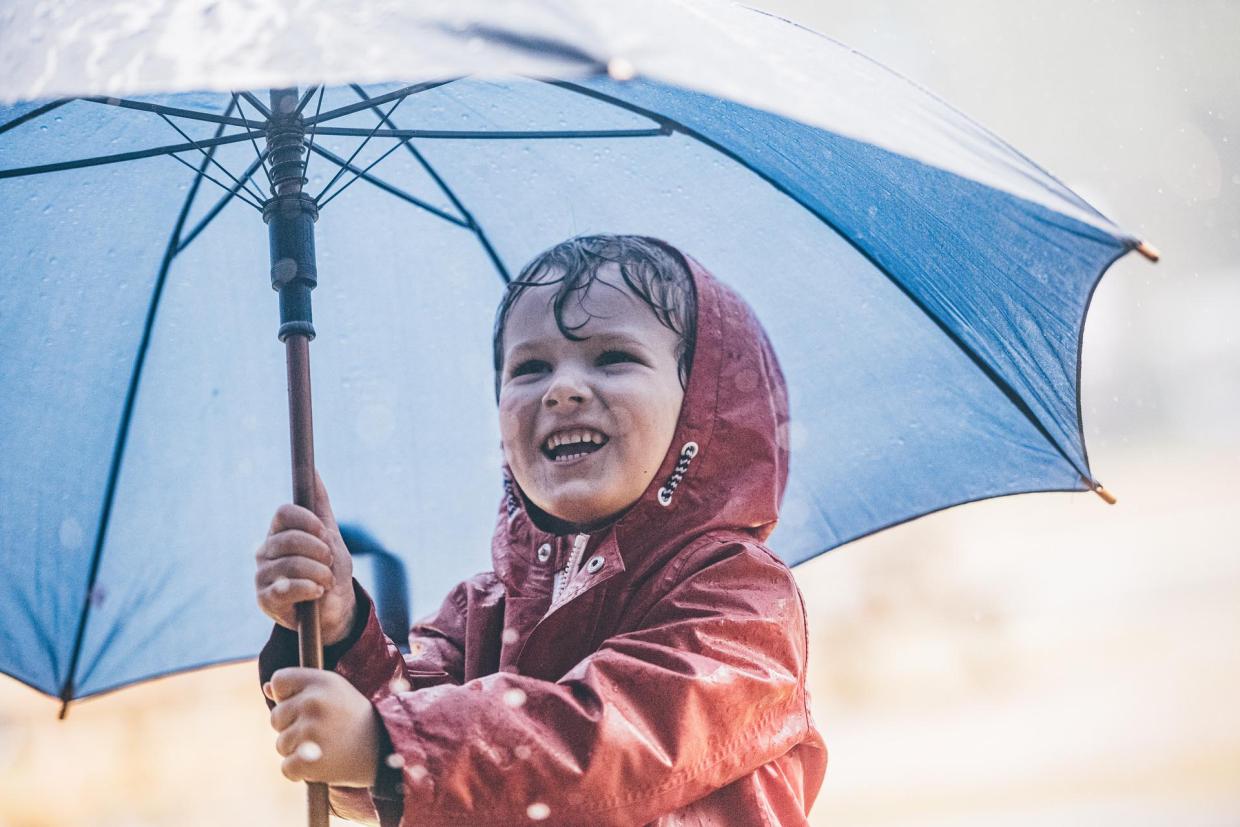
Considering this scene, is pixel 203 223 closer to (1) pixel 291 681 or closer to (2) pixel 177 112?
(2) pixel 177 112

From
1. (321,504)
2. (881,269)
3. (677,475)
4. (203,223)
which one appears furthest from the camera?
(203,223)

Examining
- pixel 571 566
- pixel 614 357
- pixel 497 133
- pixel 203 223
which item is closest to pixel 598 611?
pixel 571 566

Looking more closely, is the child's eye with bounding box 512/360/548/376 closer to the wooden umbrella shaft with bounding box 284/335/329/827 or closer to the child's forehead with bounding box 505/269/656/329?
the child's forehead with bounding box 505/269/656/329

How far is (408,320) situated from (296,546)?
0.76 meters

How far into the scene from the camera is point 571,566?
1604 millimetres

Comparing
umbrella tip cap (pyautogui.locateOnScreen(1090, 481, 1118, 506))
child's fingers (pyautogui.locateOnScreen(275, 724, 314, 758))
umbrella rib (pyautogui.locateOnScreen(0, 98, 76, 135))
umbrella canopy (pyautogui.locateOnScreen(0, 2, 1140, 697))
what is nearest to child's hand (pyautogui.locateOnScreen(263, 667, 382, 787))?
child's fingers (pyautogui.locateOnScreen(275, 724, 314, 758))

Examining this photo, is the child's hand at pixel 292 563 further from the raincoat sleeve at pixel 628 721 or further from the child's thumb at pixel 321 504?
the raincoat sleeve at pixel 628 721

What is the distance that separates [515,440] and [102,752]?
7402 mm

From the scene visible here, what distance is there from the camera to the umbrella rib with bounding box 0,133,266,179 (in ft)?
5.24

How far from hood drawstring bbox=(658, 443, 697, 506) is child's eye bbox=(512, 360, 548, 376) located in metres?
0.23

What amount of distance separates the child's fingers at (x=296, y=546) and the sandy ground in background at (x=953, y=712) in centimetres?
341

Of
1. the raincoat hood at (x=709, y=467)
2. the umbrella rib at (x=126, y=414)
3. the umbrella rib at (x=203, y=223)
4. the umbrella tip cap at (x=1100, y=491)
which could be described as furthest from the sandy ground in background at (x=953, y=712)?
the umbrella tip cap at (x=1100, y=491)

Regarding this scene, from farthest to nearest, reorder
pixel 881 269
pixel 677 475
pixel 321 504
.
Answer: pixel 881 269 < pixel 677 475 < pixel 321 504

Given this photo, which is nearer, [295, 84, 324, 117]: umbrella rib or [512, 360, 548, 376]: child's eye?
[295, 84, 324, 117]: umbrella rib
